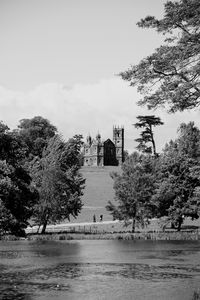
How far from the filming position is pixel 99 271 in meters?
37.1

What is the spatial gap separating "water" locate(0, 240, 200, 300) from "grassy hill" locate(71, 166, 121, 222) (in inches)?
1454

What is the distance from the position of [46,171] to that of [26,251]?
24.3 m

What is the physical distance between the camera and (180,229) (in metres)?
76.6

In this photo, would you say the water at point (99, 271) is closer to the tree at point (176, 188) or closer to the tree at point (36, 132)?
the tree at point (176, 188)

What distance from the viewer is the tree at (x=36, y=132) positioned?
5148 inches

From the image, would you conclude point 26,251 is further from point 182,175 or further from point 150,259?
point 182,175

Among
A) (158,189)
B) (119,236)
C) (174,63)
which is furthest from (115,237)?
(174,63)

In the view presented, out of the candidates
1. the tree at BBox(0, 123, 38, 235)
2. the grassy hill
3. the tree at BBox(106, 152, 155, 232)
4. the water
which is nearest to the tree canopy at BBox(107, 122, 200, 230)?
the tree at BBox(106, 152, 155, 232)

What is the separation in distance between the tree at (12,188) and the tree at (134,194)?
108ft

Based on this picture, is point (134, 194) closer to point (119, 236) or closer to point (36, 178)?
point (119, 236)

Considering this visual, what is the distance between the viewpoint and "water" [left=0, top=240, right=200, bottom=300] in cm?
2828

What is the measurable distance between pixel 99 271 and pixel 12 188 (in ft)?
31.3

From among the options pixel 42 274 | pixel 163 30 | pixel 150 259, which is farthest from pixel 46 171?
pixel 163 30

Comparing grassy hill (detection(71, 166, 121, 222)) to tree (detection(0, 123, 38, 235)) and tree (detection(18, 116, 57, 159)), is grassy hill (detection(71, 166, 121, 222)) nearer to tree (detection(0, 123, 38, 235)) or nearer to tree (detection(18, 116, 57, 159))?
tree (detection(18, 116, 57, 159))
